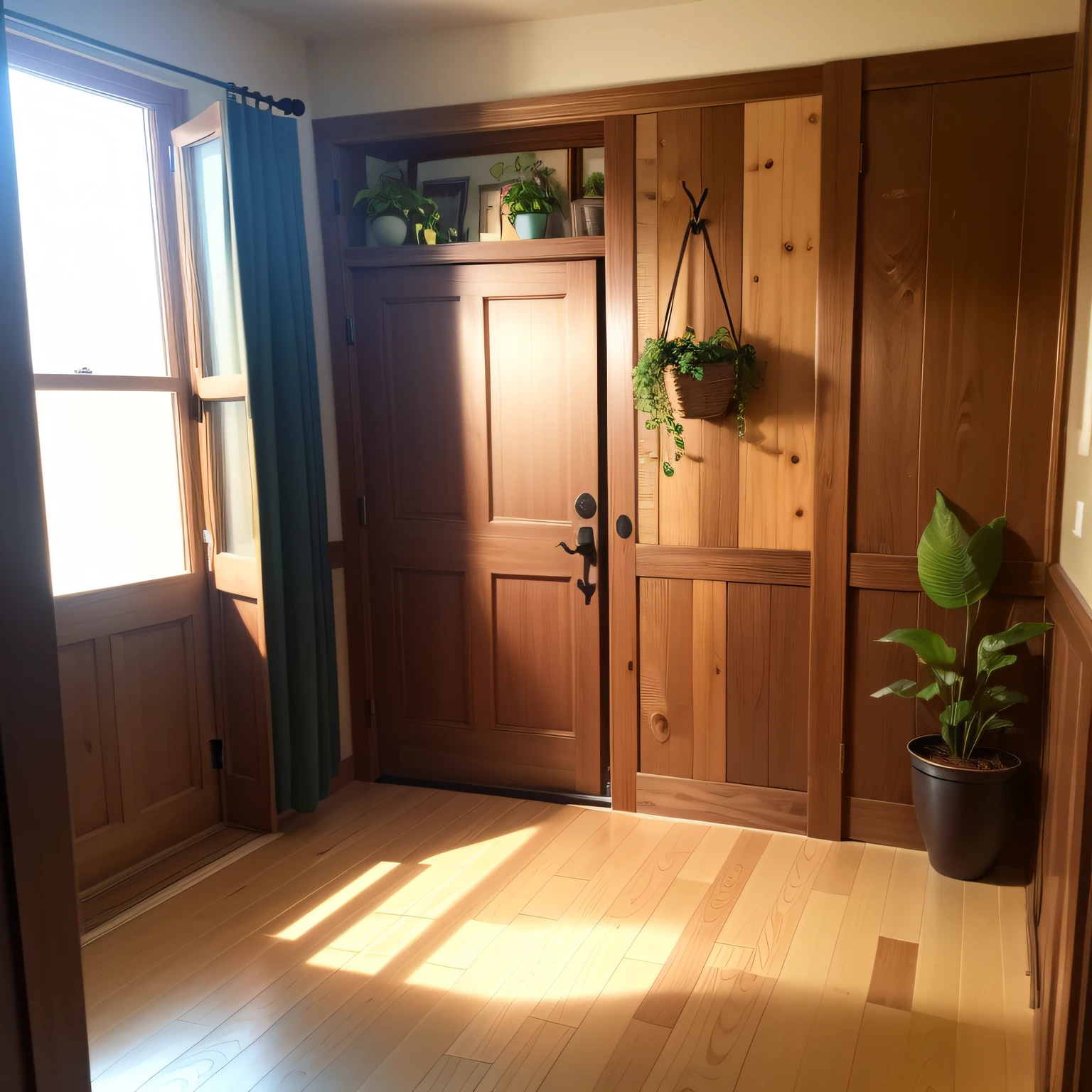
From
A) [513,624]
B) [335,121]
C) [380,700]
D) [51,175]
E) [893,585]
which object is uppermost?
[335,121]

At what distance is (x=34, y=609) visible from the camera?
4.55ft

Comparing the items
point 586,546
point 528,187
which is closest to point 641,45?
point 528,187

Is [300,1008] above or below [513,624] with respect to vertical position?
below

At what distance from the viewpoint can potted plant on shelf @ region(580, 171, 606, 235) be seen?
3.38 metres

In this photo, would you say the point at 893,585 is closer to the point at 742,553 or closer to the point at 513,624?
the point at 742,553

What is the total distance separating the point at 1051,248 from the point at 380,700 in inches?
109

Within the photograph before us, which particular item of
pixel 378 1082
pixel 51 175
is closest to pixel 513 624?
pixel 378 1082

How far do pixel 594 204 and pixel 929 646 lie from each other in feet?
5.98

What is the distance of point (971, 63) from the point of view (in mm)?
2809

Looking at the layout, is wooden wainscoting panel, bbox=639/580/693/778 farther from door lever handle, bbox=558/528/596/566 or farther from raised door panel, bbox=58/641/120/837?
raised door panel, bbox=58/641/120/837

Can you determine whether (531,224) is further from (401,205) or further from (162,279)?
(162,279)

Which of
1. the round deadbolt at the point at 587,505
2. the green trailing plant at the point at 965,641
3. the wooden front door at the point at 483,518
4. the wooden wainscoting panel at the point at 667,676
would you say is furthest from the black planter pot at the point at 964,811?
the round deadbolt at the point at 587,505

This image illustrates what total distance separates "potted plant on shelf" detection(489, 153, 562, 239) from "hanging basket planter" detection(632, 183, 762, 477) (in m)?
0.52

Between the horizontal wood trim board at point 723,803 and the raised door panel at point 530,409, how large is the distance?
1.02m
